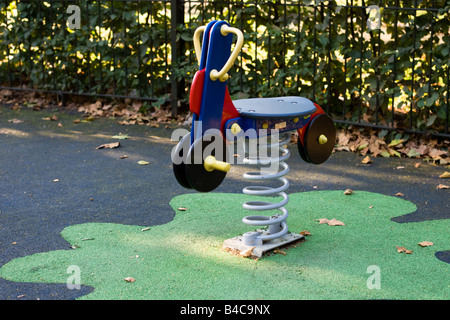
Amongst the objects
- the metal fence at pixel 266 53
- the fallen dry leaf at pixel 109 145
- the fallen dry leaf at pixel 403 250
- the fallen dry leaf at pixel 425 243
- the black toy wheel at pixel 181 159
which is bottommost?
the fallen dry leaf at pixel 403 250

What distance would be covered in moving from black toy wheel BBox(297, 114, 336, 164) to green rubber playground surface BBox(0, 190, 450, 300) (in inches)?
23.0

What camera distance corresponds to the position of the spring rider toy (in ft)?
11.8

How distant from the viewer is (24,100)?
993 cm

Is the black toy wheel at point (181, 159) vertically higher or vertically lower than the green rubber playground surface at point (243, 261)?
higher

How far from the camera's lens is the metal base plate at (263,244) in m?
4.04

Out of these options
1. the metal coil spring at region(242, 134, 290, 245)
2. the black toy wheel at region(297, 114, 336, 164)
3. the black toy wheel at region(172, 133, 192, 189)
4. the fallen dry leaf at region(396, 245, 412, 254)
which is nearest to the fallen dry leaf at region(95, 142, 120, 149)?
the metal coil spring at region(242, 134, 290, 245)

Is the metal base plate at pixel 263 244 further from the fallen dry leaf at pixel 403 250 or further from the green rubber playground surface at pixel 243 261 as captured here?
the fallen dry leaf at pixel 403 250

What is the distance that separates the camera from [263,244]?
13.6 ft

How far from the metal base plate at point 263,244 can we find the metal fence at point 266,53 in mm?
3048

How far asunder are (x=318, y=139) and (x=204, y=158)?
952 millimetres

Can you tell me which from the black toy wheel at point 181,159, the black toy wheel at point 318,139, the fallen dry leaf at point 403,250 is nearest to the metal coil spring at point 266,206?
the black toy wheel at point 318,139

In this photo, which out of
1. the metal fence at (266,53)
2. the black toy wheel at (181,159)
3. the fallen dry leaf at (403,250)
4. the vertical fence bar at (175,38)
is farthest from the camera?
the vertical fence bar at (175,38)
